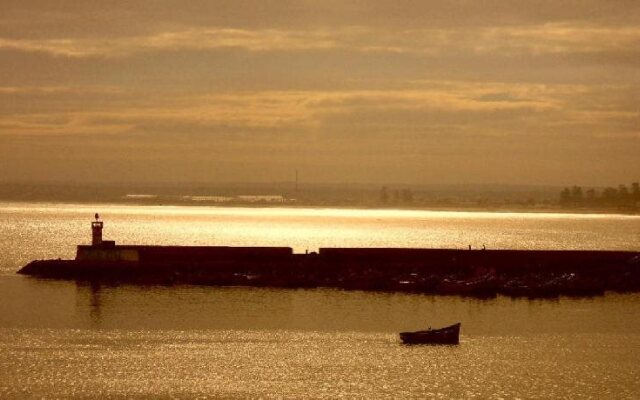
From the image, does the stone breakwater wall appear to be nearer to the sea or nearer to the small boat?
the sea

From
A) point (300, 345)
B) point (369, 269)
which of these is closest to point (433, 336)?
point (300, 345)

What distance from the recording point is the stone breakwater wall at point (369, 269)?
281 feet

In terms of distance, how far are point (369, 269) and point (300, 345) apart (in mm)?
30938

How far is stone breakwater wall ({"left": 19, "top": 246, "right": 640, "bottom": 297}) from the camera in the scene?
3374 inches

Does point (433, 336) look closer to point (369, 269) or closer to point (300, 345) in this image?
point (300, 345)

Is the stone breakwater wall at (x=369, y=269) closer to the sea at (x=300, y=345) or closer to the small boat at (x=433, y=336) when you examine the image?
the sea at (x=300, y=345)

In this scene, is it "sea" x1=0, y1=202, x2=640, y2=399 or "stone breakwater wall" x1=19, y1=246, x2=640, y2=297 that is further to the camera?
"stone breakwater wall" x1=19, y1=246, x2=640, y2=297

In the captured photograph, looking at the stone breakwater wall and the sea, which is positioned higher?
the stone breakwater wall

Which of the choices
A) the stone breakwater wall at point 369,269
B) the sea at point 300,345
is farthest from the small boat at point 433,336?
the stone breakwater wall at point 369,269

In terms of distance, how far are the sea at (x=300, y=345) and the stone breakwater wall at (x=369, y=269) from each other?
2289mm

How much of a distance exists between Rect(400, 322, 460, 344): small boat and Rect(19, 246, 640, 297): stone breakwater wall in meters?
21.6

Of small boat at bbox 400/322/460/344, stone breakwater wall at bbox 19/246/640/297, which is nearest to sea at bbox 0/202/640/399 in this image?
small boat at bbox 400/322/460/344

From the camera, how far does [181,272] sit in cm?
9150

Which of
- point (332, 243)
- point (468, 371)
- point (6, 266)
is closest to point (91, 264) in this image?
point (6, 266)
